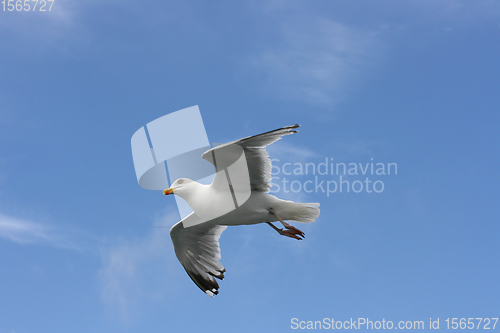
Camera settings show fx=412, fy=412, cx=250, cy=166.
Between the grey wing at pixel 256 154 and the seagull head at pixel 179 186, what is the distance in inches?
30.3

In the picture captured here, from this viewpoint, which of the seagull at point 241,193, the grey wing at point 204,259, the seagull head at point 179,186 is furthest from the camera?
the grey wing at point 204,259

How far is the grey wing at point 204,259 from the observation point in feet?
30.1

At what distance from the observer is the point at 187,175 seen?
7887 mm

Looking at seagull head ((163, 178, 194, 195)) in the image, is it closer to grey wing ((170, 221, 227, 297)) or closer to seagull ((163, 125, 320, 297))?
seagull ((163, 125, 320, 297))

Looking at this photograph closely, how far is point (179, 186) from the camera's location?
780cm

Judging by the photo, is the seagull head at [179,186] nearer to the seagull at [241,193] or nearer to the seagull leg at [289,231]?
the seagull at [241,193]

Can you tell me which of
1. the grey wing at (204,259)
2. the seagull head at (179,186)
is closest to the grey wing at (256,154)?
the seagull head at (179,186)

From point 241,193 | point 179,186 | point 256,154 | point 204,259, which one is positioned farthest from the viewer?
point 204,259

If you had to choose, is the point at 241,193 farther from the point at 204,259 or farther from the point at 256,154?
the point at 204,259

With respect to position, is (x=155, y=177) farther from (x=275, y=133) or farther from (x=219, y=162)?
(x=275, y=133)

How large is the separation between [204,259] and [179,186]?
227cm

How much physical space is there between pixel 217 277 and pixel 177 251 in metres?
1.07

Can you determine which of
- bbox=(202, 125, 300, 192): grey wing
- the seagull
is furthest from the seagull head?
bbox=(202, 125, 300, 192): grey wing

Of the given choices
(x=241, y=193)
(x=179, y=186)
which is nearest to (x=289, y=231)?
(x=241, y=193)
